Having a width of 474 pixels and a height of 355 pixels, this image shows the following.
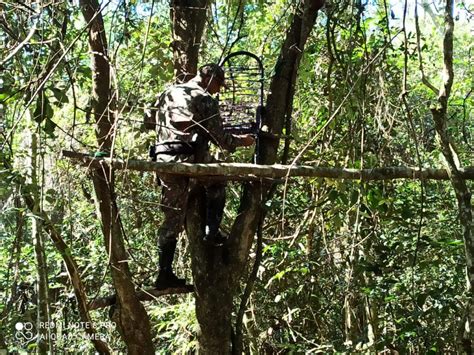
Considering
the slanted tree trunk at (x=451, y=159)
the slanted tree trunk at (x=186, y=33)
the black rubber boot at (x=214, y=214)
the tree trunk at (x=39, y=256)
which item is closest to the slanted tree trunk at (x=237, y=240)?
the black rubber boot at (x=214, y=214)

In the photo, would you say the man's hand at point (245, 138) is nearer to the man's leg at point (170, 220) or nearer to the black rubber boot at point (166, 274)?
the man's leg at point (170, 220)

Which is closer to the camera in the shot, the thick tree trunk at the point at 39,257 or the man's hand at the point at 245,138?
the thick tree trunk at the point at 39,257

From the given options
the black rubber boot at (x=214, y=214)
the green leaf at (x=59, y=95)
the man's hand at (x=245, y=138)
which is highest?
the green leaf at (x=59, y=95)

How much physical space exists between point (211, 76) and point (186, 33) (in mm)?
338

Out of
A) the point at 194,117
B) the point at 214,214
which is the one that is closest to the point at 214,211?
the point at 214,214

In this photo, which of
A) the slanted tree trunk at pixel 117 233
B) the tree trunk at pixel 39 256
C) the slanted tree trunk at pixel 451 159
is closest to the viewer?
the slanted tree trunk at pixel 451 159

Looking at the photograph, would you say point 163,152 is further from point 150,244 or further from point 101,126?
point 150,244

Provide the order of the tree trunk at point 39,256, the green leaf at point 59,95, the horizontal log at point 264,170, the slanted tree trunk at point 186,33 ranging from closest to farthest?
the tree trunk at point 39,256 → the green leaf at point 59,95 → the horizontal log at point 264,170 → the slanted tree trunk at point 186,33

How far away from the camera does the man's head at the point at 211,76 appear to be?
119 inches

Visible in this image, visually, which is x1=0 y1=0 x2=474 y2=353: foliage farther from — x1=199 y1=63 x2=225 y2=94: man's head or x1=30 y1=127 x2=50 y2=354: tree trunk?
x1=30 y1=127 x2=50 y2=354: tree trunk

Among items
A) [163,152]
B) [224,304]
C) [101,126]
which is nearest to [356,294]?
[224,304]

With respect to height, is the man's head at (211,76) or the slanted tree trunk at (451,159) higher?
the man's head at (211,76)

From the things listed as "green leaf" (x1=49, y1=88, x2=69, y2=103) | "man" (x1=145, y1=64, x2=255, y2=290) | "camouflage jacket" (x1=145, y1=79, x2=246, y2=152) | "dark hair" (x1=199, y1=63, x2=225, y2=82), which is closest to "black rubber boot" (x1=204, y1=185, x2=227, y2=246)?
"man" (x1=145, y1=64, x2=255, y2=290)

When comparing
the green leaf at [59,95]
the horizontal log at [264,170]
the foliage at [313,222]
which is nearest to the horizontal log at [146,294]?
the foliage at [313,222]
